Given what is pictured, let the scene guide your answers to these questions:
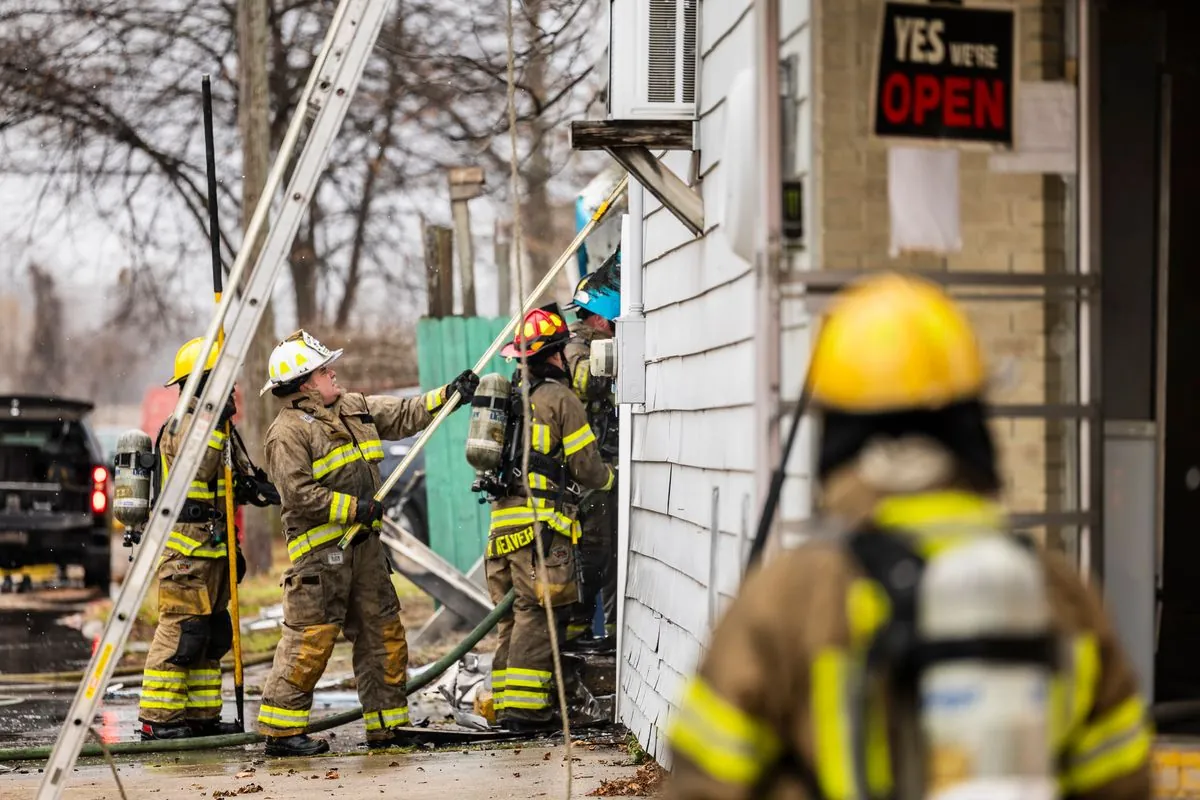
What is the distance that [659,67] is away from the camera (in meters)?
6.59

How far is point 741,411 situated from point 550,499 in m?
2.90

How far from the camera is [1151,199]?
4.89m

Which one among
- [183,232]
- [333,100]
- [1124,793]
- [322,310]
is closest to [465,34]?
[183,232]

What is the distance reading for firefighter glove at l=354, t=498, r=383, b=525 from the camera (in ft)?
26.5

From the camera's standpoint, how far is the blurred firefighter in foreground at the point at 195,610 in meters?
8.46

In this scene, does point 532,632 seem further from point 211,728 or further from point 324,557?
point 211,728

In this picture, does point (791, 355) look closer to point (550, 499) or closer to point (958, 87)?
point (958, 87)

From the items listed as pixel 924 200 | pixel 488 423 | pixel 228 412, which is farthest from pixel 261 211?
pixel 488 423

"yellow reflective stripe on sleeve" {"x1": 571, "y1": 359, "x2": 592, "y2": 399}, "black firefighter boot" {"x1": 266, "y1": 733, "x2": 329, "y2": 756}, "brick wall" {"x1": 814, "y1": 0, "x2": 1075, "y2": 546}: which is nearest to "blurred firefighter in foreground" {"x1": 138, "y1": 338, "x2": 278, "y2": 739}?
"black firefighter boot" {"x1": 266, "y1": 733, "x2": 329, "y2": 756}

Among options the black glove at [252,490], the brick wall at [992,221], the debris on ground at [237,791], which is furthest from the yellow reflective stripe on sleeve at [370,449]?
the brick wall at [992,221]

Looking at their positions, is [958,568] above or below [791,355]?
below

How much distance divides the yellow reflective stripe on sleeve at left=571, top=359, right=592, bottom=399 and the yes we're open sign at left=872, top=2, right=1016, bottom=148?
510cm

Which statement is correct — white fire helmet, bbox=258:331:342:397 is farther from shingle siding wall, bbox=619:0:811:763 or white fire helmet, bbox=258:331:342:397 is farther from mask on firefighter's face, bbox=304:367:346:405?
shingle siding wall, bbox=619:0:811:763

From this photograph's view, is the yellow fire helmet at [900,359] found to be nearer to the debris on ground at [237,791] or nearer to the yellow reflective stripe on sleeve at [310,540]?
the debris on ground at [237,791]
